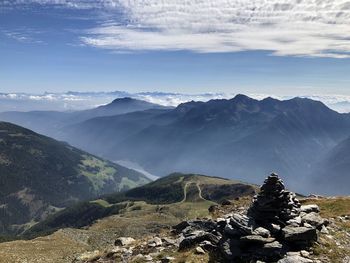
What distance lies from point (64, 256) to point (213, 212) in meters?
26.5

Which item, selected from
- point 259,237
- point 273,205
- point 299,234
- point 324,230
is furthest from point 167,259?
point 324,230

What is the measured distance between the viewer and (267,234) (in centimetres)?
3419

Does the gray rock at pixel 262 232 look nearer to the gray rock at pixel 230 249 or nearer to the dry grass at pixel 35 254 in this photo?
the gray rock at pixel 230 249

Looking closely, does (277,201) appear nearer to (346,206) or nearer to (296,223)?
(296,223)

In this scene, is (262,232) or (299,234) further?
(262,232)

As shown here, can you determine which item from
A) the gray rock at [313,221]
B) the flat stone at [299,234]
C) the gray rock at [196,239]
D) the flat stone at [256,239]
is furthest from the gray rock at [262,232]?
the gray rock at [196,239]

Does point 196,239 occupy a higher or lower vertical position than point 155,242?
higher

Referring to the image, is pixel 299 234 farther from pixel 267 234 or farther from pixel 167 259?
pixel 167 259

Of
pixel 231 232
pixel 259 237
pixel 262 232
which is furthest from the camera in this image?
pixel 231 232

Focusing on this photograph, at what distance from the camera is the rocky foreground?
1298 inches

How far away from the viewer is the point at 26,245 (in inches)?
3290

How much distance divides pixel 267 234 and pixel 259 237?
Answer: 104 centimetres

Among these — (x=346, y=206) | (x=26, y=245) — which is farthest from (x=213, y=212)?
(x=26, y=245)

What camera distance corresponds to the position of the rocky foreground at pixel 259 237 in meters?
33.0
